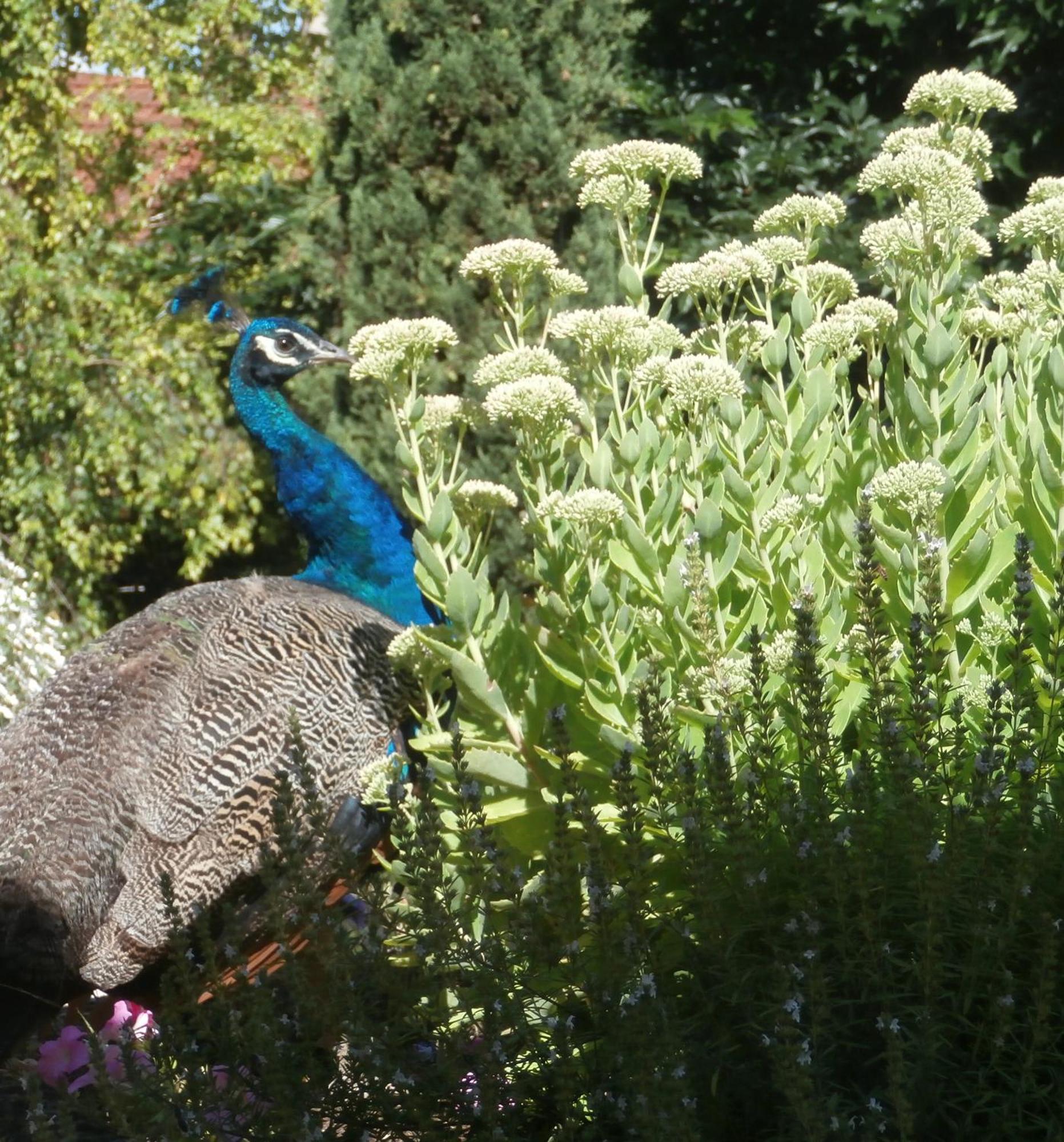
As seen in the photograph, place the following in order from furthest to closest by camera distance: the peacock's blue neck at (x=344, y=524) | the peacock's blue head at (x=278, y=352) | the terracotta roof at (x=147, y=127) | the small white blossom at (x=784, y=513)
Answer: the terracotta roof at (x=147, y=127), the peacock's blue head at (x=278, y=352), the peacock's blue neck at (x=344, y=524), the small white blossom at (x=784, y=513)

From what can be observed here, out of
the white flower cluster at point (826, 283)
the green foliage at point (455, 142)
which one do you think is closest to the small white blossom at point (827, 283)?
the white flower cluster at point (826, 283)

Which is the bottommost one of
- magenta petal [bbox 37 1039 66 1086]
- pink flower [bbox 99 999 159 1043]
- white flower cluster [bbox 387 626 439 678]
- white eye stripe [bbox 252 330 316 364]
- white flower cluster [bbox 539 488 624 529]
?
pink flower [bbox 99 999 159 1043]

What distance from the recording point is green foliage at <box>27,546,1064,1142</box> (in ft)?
5.24

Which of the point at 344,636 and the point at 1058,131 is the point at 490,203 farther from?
the point at 344,636

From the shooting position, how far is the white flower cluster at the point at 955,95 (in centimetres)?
256

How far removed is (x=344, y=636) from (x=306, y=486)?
798 millimetres

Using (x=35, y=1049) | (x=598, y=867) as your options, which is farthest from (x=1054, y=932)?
(x=35, y=1049)

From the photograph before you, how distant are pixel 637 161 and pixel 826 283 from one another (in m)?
0.53

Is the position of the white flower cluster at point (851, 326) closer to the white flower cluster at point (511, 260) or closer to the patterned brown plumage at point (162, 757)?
the white flower cluster at point (511, 260)

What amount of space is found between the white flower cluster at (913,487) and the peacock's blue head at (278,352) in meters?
2.90

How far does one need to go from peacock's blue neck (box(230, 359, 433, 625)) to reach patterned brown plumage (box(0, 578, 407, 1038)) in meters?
0.36

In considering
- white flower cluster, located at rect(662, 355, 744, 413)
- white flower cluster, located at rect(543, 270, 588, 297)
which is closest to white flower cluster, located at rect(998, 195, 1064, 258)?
white flower cluster, located at rect(662, 355, 744, 413)

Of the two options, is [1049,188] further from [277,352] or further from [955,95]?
[277,352]

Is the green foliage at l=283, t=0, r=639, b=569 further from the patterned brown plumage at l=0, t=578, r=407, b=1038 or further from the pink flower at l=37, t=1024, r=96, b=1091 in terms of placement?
the pink flower at l=37, t=1024, r=96, b=1091
